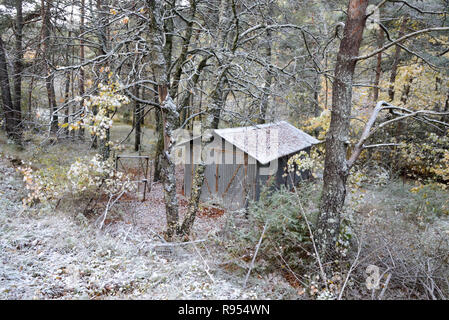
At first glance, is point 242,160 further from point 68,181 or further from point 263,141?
point 68,181

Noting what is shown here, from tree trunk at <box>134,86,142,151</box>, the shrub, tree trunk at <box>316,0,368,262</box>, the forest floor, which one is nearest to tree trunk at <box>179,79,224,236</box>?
the forest floor

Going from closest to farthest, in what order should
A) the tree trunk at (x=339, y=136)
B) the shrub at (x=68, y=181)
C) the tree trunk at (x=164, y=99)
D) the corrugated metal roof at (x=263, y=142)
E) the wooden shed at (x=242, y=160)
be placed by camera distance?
the tree trunk at (x=339, y=136)
the shrub at (x=68, y=181)
the tree trunk at (x=164, y=99)
the corrugated metal roof at (x=263, y=142)
the wooden shed at (x=242, y=160)

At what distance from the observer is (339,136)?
4.00m

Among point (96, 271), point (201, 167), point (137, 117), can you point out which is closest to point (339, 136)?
point (201, 167)

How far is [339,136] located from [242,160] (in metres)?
5.79

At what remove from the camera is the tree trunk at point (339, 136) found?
151 inches

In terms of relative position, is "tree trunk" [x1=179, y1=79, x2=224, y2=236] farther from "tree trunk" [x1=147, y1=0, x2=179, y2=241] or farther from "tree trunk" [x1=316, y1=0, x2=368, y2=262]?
"tree trunk" [x1=316, y1=0, x2=368, y2=262]

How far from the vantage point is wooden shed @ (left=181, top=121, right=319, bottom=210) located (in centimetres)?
930

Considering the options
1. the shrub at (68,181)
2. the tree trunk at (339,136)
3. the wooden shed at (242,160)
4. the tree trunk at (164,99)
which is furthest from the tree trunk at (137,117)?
the tree trunk at (339,136)

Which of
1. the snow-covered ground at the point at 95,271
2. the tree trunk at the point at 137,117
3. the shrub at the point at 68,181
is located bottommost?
the snow-covered ground at the point at 95,271

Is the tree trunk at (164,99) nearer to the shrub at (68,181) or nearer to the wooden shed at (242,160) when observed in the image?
the shrub at (68,181)

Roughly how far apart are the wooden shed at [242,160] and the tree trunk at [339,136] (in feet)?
14.7

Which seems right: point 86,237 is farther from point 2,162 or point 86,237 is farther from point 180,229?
point 2,162

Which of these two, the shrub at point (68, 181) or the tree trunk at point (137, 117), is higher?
the tree trunk at point (137, 117)
